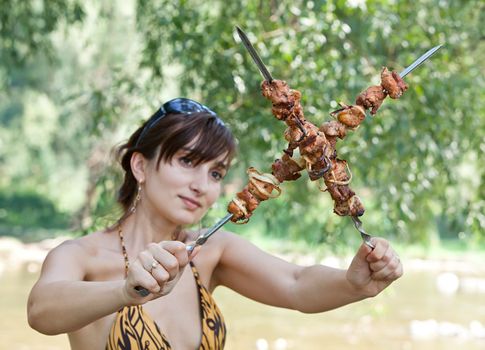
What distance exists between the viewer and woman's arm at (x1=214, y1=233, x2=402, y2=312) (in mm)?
1976

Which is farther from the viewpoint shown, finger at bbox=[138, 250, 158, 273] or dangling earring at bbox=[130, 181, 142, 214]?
dangling earring at bbox=[130, 181, 142, 214]

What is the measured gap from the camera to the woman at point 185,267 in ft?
6.89

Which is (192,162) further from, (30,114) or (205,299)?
(30,114)

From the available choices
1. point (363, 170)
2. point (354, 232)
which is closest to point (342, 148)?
point (363, 170)

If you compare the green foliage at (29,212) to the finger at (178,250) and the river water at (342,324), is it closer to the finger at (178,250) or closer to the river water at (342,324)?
the river water at (342,324)

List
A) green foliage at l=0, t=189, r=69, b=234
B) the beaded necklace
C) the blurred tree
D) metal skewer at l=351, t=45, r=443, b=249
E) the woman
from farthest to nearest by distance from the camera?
green foliage at l=0, t=189, r=69, b=234 → the blurred tree → the beaded necklace → the woman → metal skewer at l=351, t=45, r=443, b=249

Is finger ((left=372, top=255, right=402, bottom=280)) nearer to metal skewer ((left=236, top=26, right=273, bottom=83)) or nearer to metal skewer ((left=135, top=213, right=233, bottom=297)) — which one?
metal skewer ((left=135, top=213, right=233, bottom=297))

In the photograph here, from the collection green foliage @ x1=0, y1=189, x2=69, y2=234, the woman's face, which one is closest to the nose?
the woman's face

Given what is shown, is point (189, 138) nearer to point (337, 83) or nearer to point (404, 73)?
point (404, 73)

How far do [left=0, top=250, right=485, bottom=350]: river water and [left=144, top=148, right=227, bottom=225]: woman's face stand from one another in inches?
237

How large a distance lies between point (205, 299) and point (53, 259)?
1.46ft

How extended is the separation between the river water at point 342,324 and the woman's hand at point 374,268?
6.14 metres

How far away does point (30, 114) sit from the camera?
19.2 meters

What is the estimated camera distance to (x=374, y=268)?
1976mm
